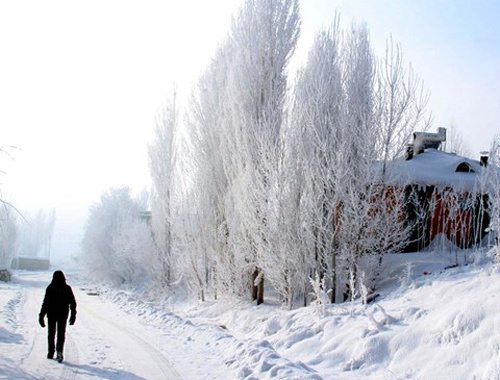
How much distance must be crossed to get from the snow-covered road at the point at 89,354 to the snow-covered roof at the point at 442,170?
10377 millimetres

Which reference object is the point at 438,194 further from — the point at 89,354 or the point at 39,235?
the point at 39,235

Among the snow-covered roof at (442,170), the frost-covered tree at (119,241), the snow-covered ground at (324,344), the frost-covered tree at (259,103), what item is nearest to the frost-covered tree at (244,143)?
the frost-covered tree at (259,103)

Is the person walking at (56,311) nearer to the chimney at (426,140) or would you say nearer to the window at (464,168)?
the window at (464,168)

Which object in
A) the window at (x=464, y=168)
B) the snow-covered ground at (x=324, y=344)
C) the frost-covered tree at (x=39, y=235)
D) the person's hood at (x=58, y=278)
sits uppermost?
the window at (x=464, y=168)

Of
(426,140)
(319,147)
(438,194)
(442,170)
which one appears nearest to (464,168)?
(442,170)

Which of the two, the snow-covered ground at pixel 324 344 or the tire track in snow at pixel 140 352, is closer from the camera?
the snow-covered ground at pixel 324 344

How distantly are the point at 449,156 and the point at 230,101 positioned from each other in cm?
1035

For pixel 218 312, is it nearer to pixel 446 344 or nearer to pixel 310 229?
pixel 310 229

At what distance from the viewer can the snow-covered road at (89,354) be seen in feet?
21.1

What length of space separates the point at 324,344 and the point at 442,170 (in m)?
12.2

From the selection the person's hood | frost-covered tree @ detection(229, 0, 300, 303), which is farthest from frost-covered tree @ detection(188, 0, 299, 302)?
the person's hood

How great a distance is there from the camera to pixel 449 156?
1895 centimetres

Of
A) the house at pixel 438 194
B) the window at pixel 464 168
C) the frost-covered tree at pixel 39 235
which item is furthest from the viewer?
the frost-covered tree at pixel 39 235

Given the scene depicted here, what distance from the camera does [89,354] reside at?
7875 mm
